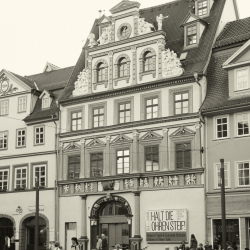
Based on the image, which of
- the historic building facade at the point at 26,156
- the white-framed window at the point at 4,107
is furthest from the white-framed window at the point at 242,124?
the white-framed window at the point at 4,107

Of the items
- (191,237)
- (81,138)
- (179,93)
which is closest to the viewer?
(191,237)

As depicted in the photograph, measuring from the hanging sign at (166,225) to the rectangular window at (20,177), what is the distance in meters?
11.5

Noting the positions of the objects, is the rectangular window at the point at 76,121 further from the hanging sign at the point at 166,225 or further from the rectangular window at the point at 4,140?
the hanging sign at the point at 166,225

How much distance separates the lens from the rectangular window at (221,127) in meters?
36.6

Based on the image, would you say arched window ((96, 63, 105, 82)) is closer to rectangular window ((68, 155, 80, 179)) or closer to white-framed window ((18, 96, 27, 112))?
rectangular window ((68, 155, 80, 179))

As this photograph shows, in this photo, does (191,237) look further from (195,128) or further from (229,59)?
(229,59)

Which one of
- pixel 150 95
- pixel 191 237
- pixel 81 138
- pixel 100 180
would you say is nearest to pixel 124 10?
pixel 150 95

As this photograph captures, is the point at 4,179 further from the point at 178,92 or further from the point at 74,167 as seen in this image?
the point at 178,92

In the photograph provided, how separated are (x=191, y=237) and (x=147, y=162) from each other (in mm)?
6381

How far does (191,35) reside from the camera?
41.2 metres

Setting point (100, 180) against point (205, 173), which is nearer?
point (205, 173)

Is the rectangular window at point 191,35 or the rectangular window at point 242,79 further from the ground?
the rectangular window at point 191,35

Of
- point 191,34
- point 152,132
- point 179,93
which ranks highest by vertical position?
point 191,34

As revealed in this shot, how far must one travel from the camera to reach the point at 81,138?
42781mm
